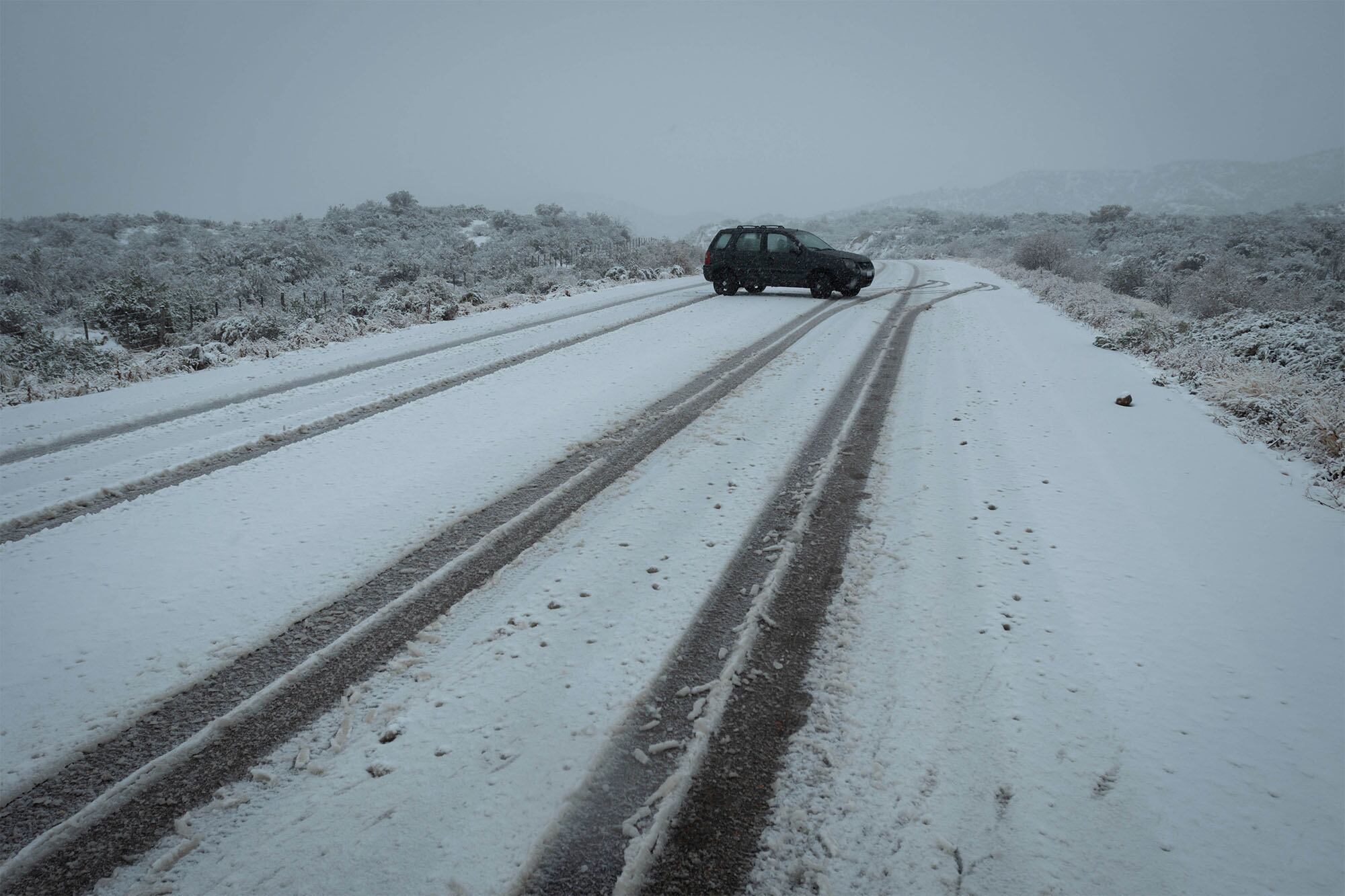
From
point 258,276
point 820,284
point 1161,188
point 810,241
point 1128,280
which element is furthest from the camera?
point 1161,188

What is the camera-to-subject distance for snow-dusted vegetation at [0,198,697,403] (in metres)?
10.7

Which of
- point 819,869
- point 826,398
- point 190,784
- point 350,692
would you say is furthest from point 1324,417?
point 190,784

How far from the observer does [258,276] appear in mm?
23359

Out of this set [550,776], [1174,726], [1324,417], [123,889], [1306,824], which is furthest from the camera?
[1324,417]

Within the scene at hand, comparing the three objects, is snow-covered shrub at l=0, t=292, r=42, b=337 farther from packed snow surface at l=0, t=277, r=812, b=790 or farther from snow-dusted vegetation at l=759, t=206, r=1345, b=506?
Result: snow-dusted vegetation at l=759, t=206, r=1345, b=506

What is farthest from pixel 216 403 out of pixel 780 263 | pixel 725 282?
pixel 780 263

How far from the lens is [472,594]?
298 centimetres

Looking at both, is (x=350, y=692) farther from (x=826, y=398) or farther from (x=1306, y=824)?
(x=826, y=398)

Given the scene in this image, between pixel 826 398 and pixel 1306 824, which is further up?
pixel 826 398

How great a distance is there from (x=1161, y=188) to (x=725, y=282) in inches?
8351

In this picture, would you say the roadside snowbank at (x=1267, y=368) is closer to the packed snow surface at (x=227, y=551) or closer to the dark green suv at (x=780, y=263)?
the dark green suv at (x=780, y=263)

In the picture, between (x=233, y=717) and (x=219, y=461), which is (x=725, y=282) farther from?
(x=233, y=717)

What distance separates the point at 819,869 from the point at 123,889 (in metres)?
1.87

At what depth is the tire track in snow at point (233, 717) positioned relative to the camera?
5.80ft
